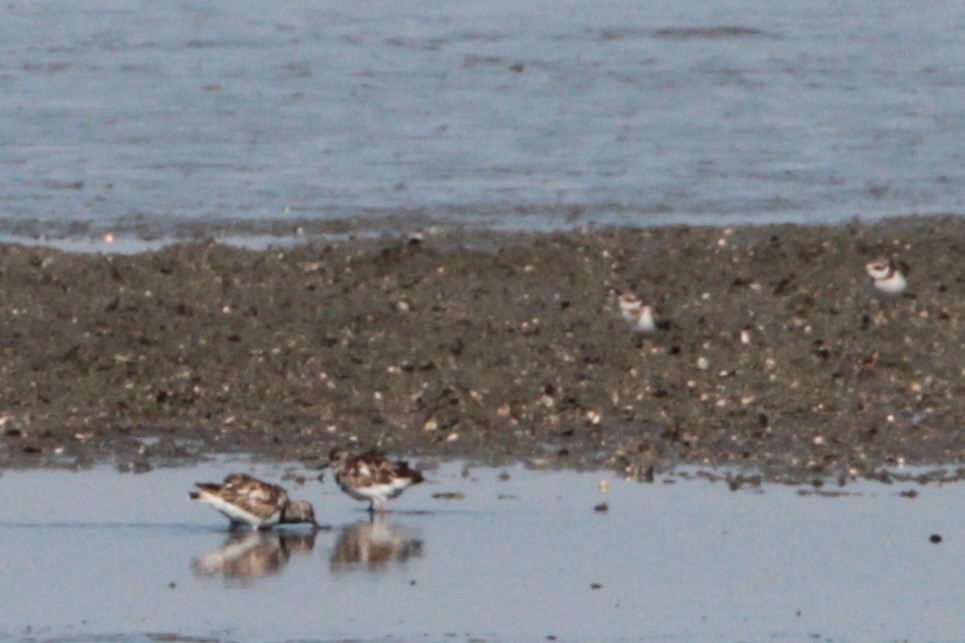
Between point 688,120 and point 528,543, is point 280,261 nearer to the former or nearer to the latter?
point 528,543

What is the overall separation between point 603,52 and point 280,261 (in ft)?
51.2

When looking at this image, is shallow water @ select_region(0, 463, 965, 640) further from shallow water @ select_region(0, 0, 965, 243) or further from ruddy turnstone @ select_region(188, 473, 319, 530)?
shallow water @ select_region(0, 0, 965, 243)

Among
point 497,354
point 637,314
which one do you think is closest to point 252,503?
point 497,354

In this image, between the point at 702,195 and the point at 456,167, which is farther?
the point at 456,167

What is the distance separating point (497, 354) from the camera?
15.9 metres

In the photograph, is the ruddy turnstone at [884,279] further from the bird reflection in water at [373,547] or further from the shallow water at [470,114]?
the bird reflection in water at [373,547]

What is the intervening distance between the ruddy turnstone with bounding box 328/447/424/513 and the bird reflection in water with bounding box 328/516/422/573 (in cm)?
16

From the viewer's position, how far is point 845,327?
16.5 metres

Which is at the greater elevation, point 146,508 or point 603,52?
point 603,52

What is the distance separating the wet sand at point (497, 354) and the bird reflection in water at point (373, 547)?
1614 millimetres

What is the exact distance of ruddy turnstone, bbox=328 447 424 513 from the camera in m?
12.4

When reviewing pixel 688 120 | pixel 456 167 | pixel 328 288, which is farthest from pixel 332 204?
pixel 688 120

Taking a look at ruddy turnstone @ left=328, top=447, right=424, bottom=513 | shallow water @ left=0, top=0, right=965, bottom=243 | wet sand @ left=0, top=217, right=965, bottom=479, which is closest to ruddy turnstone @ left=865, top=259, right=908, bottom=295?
wet sand @ left=0, top=217, right=965, bottom=479

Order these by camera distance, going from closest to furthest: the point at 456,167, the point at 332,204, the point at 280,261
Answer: the point at 280,261, the point at 332,204, the point at 456,167
